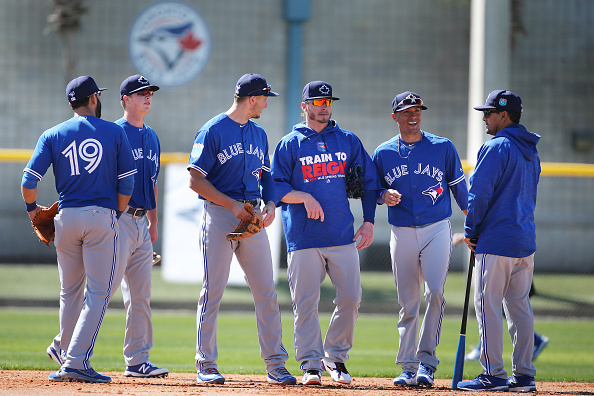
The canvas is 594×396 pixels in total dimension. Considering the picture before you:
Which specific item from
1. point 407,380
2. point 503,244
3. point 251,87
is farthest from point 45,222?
point 503,244

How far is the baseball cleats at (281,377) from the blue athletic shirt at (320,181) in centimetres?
99

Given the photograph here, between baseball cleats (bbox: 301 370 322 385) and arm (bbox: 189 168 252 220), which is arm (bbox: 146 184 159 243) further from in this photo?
baseball cleats (bbox: 301 370 322 385)

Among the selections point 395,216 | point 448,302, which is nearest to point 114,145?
point 395,216

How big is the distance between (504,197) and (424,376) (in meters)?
1.59

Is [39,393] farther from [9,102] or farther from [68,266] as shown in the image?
[9,102]

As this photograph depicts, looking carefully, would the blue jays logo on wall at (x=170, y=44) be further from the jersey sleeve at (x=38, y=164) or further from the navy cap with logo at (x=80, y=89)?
the jersey sleeve at (x=38, y=164)

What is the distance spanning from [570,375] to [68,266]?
199 inches

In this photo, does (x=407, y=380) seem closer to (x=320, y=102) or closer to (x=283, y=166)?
(x=283, y=166)

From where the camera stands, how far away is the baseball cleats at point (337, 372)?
230 inches

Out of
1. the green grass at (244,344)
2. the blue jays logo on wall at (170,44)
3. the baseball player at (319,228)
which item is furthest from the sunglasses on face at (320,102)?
the blue jays logo on wall at (170,44)

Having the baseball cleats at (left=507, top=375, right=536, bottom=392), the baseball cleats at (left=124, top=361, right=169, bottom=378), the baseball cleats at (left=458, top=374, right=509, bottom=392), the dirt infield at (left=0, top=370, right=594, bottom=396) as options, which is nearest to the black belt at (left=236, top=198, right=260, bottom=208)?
the dirt infield at (left=0, top=370, right=594, bottom=396)

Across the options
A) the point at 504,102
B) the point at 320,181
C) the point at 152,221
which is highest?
the point at 504,102

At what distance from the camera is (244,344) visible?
9.46 metres

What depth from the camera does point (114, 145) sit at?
5.60 metres
